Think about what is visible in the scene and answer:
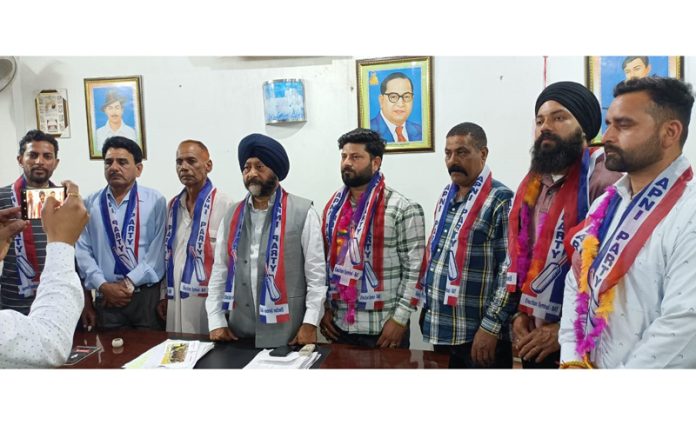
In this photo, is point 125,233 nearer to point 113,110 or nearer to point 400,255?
point 113,110

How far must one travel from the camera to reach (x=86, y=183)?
170cm

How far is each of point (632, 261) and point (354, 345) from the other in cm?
100

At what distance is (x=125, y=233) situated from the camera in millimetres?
1771

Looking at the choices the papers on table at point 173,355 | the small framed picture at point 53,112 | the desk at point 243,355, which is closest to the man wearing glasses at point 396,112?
the desk at point 243,355

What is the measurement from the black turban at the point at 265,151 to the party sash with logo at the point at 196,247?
23 cm

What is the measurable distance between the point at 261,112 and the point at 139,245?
2.42 feet

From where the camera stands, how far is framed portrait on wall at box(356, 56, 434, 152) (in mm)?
1598

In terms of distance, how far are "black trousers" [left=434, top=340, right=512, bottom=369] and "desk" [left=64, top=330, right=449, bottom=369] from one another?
3cm

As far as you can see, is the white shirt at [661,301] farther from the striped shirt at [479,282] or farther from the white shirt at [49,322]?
the white shirt at [49,322]

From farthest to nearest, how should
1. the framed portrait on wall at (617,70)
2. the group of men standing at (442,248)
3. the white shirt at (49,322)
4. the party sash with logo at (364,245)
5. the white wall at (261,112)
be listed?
the party sash with logo at (364,245), the white wall at (261,112), the framed portrait on wall at (617,70), the group of men standing at (442,248), the white shirt at (49,322)

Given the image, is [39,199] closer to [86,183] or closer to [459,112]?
[86,183]

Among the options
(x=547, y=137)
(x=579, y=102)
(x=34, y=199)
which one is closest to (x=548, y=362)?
(x=547, y=137)

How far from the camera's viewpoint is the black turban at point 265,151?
166 cm
